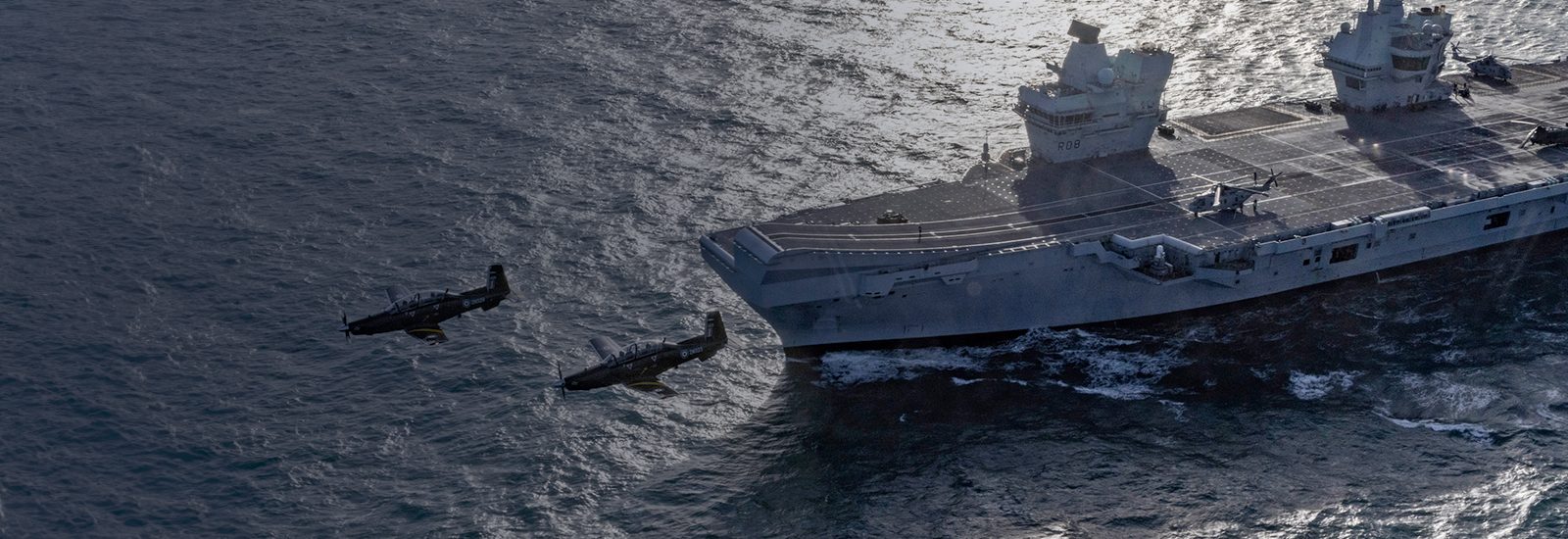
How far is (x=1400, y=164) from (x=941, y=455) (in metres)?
23.5

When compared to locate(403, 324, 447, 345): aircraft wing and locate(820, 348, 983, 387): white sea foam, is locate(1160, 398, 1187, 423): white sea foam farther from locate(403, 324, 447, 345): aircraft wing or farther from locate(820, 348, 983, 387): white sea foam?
locate(403, 324, 447, 345): aircraft wing

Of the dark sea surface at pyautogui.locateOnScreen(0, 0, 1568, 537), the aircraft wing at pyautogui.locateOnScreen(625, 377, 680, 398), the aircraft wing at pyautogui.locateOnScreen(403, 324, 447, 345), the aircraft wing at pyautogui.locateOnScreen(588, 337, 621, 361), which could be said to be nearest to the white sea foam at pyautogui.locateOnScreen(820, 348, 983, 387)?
the dark sea surface at pyautogui.locateOnScreen(0, 0, 1568, 537)

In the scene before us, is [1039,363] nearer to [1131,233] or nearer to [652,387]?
[1131,233]

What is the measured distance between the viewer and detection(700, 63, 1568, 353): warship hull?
44.5 m

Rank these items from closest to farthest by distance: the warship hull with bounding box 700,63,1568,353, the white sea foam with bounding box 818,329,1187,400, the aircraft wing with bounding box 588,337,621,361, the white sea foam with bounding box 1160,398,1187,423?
the aircraft wing with bounding box 588,337,621,361 → the white sea foam with bounding box 1160,398,1187,423 → the white sea foam with bounding box 818,329,1187,400 → the warship hull with bounding box 700,63,1568,353

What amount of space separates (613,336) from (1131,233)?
16.3 m

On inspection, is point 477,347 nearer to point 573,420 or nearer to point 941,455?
point 573,420

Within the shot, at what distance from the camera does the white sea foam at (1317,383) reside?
4325cm

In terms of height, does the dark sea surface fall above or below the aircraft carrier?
below

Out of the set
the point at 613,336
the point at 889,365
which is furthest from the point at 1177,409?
the point at 613,336

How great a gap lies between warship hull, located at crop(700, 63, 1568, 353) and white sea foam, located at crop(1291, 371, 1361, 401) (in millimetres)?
3774

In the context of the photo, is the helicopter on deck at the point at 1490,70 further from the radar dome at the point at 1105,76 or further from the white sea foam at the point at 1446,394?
the white sea foam at the point at 1446,394

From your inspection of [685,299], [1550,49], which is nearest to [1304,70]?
[1550,49]

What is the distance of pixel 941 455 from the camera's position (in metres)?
40.3
